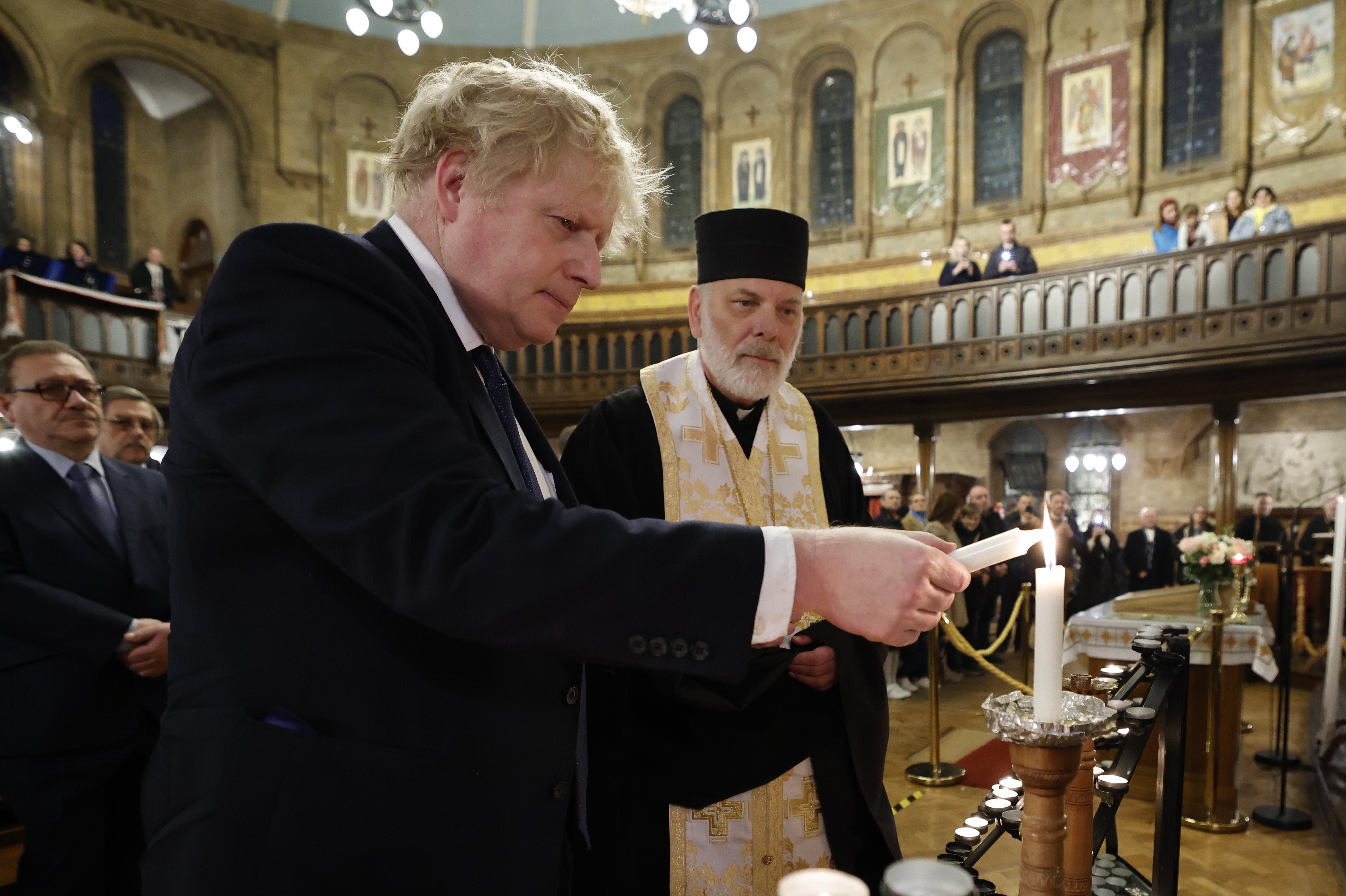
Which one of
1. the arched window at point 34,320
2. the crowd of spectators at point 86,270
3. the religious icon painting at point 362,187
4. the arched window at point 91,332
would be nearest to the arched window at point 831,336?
the religious icon painting at point 362,187

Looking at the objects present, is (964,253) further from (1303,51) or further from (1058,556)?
(1303,51)

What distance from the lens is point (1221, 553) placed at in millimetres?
4926

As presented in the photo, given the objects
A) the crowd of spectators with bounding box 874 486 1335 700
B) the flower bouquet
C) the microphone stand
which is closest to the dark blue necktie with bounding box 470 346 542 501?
the microphone stand

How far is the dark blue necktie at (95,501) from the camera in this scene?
2.92 meters

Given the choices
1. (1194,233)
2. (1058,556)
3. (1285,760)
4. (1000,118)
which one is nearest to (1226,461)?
(1194,233)

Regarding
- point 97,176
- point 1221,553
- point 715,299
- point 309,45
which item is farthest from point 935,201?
point 97,176

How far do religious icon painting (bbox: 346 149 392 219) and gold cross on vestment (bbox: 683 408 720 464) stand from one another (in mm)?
15454

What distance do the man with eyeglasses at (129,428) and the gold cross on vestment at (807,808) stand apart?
11.3ft

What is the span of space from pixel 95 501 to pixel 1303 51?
14482mm

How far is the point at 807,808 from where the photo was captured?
2.20 metres

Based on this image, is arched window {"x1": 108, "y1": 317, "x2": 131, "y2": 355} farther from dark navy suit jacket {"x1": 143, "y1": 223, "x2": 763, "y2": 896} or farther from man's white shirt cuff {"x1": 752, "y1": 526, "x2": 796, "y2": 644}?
man's white shirt cuff {"x1": 752, "y1": 526, "x2": 796, "y2": 644}

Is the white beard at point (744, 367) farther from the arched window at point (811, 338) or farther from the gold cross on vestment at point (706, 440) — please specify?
the arched window at point (811, 338)

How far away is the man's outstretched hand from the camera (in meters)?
0.85

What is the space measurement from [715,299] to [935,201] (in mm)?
12981
